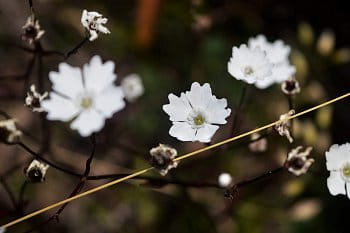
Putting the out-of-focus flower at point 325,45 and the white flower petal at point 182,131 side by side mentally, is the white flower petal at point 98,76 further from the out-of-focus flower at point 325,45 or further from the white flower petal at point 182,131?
the out-of-focus flower at point 325,45

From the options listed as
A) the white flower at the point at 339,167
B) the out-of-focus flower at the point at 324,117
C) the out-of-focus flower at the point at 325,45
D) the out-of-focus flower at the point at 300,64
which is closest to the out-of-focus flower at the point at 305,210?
the out-of-focus flower at the point at 324,117

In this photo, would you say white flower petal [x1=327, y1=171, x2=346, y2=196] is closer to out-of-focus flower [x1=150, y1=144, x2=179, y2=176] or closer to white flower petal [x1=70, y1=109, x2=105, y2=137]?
out-of-focus flower [x1=150, y1=144, x2=179, y2=176]

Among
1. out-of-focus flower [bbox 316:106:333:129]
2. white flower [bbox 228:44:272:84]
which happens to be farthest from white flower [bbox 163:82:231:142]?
out-of-focus flower [bbox 316:106:333:129]

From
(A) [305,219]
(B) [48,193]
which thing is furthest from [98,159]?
(A) [305,219]

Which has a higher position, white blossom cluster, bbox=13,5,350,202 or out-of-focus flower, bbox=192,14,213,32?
out-of-focus flower, bbox=192,14,213,32

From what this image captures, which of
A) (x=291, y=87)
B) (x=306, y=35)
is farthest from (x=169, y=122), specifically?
(x=291, y=87)

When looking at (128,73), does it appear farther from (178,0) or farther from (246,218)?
(246,218)
